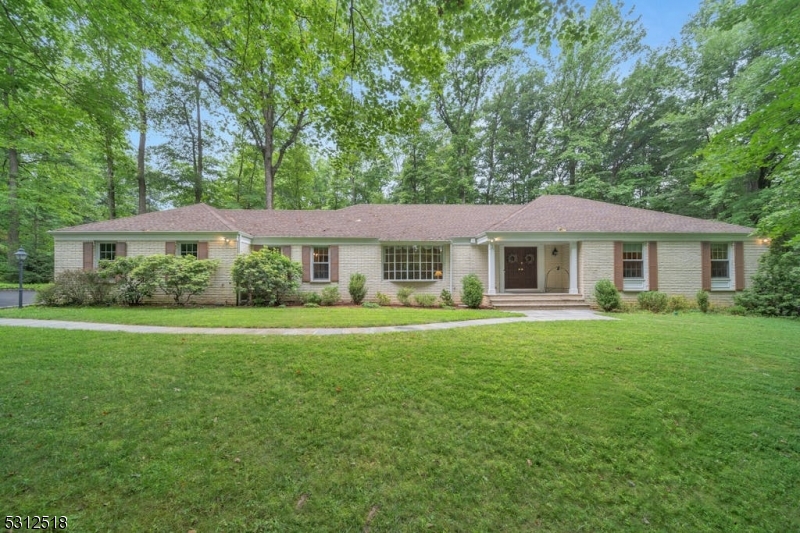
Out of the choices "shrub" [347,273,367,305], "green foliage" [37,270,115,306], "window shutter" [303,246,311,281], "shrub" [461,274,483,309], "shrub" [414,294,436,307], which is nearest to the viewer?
"green foliage" [37,270,115,306]

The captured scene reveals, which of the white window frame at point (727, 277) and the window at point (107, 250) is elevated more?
the window at point (107, 250)

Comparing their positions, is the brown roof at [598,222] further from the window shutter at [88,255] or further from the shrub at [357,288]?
the window shutter at [88,255]

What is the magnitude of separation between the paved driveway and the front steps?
1748 cm

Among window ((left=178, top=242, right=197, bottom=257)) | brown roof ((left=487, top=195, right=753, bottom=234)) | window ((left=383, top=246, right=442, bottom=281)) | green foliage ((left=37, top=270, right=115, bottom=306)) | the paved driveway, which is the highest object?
brown roof ((left=487, top=195, right=753, bottom=234))

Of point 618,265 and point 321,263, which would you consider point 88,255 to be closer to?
point 321,263

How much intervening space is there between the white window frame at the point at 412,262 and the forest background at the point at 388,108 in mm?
4723

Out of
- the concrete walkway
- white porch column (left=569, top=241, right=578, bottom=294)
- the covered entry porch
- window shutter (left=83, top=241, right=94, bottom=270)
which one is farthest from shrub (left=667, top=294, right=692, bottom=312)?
window shutter (left=83, top=241, right=94, bottom=270)

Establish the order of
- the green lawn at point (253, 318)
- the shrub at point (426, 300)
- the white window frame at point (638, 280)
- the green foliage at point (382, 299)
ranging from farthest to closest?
the green foliage at point (382, 299), the white window frame at point (638, 280), the shrub at point (426, 300), the green lawn at point (253, 318)

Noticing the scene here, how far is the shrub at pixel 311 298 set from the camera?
11.7m

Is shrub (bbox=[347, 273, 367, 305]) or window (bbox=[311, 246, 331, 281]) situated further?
window (bbox=[311, 246, 331, 281])

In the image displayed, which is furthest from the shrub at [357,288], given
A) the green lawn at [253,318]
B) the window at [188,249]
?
the window at [188,249]

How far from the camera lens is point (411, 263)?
1377 centimetres

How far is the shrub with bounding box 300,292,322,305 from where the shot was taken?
461 inches

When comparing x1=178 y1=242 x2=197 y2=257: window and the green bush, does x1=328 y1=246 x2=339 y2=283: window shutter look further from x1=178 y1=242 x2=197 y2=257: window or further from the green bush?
the green bush
